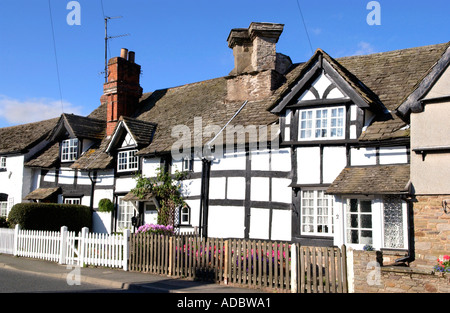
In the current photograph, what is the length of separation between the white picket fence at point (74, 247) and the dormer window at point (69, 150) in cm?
646

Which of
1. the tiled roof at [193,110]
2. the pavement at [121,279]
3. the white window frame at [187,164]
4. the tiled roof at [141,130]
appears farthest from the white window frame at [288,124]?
the tiled roof at [141,130]

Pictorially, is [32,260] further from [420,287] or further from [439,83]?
[439,83]

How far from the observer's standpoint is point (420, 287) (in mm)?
9680

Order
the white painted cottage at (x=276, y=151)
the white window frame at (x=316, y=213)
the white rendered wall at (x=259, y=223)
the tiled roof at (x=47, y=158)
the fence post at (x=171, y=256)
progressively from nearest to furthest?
the fence post at (x=171, y=256)
the white painted cottage at (x=276, y=151)
the white window frame at (x=316, y=213)
the white rendered wall at (x=259, y=223)
the tiled roof at (x=47, y=158)

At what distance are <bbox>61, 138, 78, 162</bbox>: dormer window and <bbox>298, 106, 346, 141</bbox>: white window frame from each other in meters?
13.4

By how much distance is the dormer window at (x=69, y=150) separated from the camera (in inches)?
948

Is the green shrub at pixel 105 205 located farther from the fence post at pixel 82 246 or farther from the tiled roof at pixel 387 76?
the tiled roof at pixel 387 76

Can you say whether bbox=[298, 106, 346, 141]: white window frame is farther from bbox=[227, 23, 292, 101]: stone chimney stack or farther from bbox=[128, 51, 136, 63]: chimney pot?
bbox=[128, 51, 136, 63]: chimney pot

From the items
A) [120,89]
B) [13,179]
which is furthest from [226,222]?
[13,179]

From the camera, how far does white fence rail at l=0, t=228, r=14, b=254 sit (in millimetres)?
18562

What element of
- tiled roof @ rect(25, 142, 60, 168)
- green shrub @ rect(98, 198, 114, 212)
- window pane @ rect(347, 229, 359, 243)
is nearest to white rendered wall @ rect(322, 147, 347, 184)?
window pane @ rect(347, 229, 359, 243)

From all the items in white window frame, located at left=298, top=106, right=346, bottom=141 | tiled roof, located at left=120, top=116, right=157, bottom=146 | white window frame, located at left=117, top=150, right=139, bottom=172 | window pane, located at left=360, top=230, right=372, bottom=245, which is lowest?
window pane, located at left=360, top=230, right=372, bottom=245

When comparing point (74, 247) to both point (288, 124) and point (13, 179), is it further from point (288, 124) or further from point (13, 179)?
point (13, 179)

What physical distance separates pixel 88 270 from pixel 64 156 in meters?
11.7
